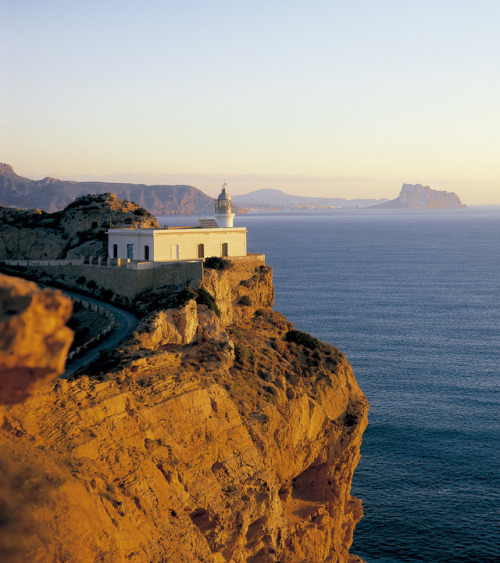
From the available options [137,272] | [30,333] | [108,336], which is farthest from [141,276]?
[30,333]

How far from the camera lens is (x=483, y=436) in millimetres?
50812

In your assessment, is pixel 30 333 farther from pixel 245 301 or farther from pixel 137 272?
pixel 245 301

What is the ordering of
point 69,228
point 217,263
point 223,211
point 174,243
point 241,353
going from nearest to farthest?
point 241,353
point 217,263
point 174,243
point 223,211
point 69,228

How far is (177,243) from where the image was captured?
166 ft

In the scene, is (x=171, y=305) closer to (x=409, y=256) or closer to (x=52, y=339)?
(x=52, y=339)

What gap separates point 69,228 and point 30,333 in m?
54.1

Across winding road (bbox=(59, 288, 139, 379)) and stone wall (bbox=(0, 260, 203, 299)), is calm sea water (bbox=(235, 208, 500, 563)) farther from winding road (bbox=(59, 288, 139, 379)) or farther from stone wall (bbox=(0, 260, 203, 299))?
winding road (bbox=(59, 288, 139, 379))

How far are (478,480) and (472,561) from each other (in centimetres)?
819

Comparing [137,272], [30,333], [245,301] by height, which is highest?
[30,333]

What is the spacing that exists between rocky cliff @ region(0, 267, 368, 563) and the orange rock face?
4617 millimetres

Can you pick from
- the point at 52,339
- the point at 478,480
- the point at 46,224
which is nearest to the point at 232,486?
the point at 52,339

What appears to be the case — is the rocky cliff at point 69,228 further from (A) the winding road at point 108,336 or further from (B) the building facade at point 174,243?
(A) the winding road at point 108,336

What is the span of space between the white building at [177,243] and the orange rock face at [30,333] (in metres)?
37.4

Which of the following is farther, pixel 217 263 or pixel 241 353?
pixel 217 263
